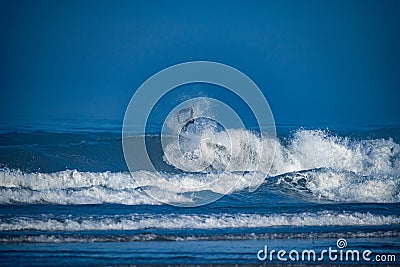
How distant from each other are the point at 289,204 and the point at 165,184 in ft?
9.66

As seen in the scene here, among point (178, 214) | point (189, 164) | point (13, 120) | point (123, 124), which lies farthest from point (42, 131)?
point (178, 214)

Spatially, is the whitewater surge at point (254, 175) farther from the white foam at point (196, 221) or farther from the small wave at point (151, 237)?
the small wave at point (151, 237)

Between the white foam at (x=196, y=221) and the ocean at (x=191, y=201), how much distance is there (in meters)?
0.02

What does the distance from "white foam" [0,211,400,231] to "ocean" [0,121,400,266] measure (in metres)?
0.02

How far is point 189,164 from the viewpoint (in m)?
16.0

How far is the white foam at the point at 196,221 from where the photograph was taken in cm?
1112

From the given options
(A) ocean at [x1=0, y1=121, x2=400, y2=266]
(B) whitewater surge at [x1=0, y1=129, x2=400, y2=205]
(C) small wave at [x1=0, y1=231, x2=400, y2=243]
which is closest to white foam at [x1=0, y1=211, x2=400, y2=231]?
(A) ocean at [x1=0, y1=121, x2=400, y2=266]

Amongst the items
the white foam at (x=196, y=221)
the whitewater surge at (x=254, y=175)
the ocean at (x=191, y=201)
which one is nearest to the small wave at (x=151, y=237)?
the ocean at (x=191, y=201)

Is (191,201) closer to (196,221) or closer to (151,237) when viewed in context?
(196,221)

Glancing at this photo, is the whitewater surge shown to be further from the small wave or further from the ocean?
the small wave

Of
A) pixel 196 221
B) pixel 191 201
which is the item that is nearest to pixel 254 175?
pixel 191 201

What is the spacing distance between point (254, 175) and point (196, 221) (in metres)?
4.34

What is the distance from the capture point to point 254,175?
15.6 metres

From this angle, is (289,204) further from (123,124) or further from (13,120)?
(13,120)
